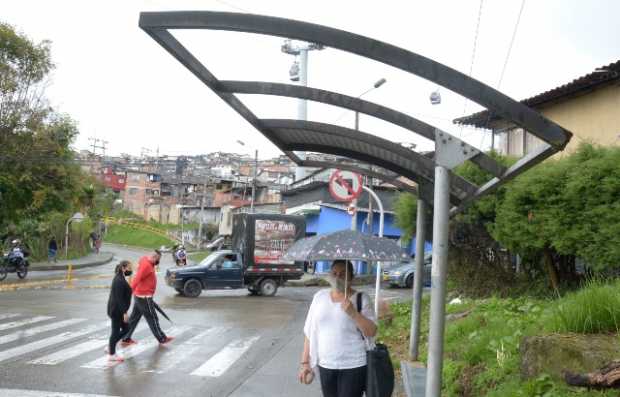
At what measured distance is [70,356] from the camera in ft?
34.1

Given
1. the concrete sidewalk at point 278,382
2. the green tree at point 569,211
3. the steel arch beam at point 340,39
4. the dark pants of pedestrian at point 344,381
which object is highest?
the steel arch beam at point 340,39

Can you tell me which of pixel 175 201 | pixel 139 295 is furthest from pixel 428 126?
pixel 175 201

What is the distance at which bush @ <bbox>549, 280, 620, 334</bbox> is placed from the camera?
5574mm

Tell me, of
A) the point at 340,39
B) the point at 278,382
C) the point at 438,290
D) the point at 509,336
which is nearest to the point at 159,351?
the point at 278,382

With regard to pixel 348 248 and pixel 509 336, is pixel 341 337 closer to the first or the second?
pixel 348 248

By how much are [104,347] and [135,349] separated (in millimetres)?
532

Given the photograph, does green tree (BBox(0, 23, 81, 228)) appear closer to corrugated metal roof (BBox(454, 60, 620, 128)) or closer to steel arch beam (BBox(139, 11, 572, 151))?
corrugated metal roof (BBox(454, 60, 620, 128))

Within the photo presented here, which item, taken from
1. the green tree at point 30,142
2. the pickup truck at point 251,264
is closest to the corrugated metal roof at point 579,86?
the pickup truck at point 251,264

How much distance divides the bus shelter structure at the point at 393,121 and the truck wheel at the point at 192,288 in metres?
15.9

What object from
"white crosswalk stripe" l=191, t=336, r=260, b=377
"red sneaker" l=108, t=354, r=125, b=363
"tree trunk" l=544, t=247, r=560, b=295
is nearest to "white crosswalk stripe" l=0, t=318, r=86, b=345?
"red sneaker" l=108, t=354, r=125, b=363

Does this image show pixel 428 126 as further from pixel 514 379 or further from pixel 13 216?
pixel 13 216

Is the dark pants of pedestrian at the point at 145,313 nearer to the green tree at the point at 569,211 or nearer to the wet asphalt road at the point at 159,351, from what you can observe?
the wet asphalt road at the point at 159,351

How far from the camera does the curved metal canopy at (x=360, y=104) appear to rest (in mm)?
4215

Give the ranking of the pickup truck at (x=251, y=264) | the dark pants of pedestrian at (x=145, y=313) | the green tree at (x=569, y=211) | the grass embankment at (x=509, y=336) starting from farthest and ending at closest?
1. the pickup truck at (x=251, y=264)
2. the dark pants of pedestrian at (x=145, y=313)
3. the green tree at (x=569, y=211)
4. the grass embankment at (x=509, y=336)
